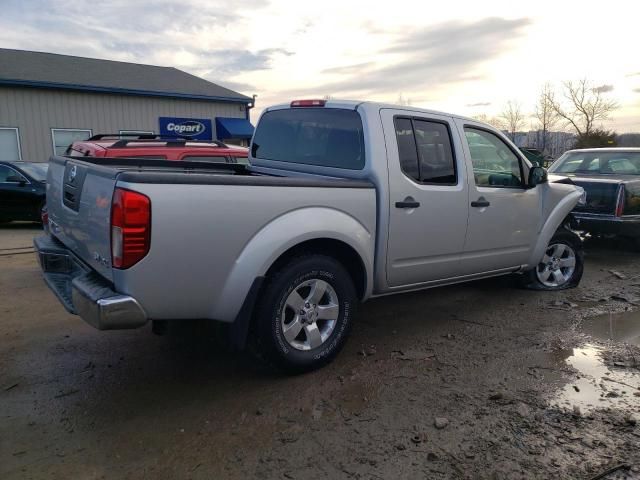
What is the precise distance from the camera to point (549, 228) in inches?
217

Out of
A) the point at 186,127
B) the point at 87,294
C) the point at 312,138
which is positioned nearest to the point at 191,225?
the point at 87,294

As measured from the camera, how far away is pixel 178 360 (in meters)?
4.03

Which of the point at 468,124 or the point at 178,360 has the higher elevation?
the point at 468,124

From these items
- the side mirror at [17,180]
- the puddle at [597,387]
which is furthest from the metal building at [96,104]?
the puddle at [597,387]

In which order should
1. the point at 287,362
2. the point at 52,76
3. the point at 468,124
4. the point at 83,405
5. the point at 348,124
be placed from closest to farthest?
the point at 83,405
the point at 287,362
the point at 348,124
the point at 468,124
the point at 52,76

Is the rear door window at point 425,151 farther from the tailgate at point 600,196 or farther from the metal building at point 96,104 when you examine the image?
the metal building at point 96,104

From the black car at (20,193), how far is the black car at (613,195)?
10.3 metres

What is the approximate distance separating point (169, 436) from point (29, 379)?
1370mm

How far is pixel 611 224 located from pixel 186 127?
17258mm

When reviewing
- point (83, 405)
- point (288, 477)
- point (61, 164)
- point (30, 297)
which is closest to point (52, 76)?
point (30, 297)

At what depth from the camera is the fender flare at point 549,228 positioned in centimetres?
547

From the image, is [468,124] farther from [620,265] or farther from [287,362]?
[620,265]

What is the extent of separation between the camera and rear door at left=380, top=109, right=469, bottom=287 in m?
4.11

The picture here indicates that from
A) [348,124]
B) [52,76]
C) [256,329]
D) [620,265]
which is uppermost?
[52,76]
